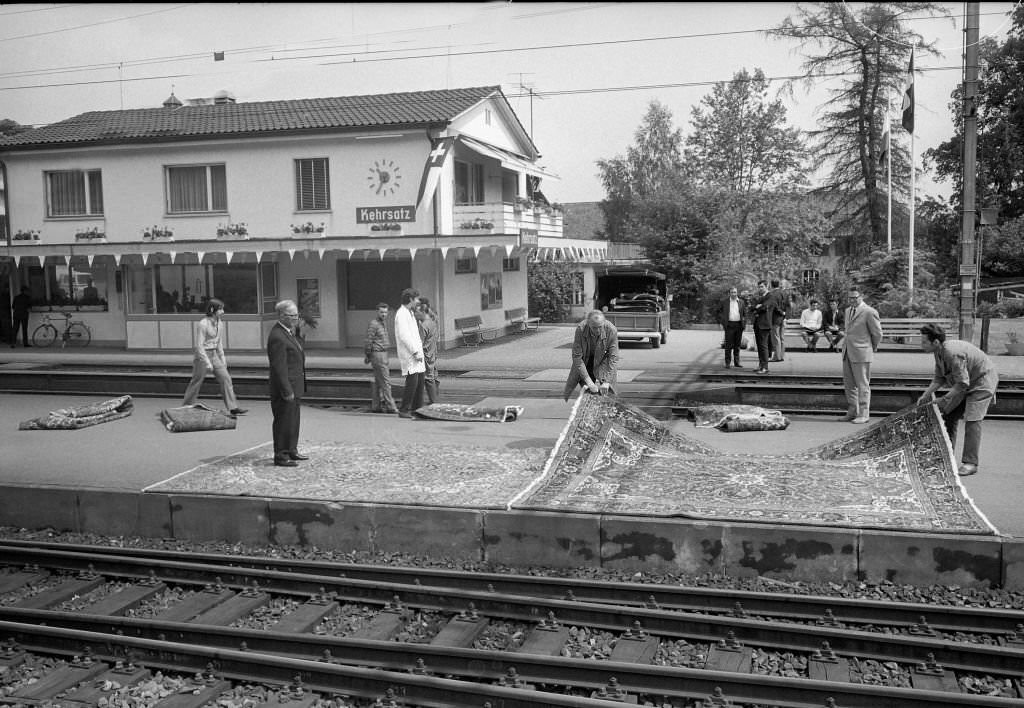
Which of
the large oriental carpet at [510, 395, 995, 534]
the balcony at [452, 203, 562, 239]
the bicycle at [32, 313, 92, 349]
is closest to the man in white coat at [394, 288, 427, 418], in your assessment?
the large oriental carpet at [510, 395, 995, 534]

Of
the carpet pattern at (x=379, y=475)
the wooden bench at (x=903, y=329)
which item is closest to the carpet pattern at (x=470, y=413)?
the carpet pattern at (x=379, y=475)

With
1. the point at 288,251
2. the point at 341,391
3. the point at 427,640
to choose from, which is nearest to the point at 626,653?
the point at 427,640

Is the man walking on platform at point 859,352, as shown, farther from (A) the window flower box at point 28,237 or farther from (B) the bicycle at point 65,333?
(A) the window flower box at point 28,237

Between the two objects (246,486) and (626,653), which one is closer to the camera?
(626,653)

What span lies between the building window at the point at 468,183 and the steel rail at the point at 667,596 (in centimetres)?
2151

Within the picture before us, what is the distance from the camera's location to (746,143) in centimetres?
5172

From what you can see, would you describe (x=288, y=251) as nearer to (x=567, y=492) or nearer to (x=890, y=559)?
(x=567, y=492)

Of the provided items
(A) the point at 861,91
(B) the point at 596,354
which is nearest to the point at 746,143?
(A) the point at 861,91

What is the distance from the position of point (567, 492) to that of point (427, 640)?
2833 mm

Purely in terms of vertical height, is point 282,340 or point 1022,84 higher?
point 1022,84

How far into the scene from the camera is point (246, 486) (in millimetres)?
9891

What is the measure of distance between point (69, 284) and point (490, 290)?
13750 mm

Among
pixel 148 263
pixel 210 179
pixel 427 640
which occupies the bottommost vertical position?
pixel 427 640

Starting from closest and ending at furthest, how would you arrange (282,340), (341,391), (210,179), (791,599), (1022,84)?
1. (791,599)
2. (282,340)
3. (341,391)
4. (210,179)
5. (1022,84)
